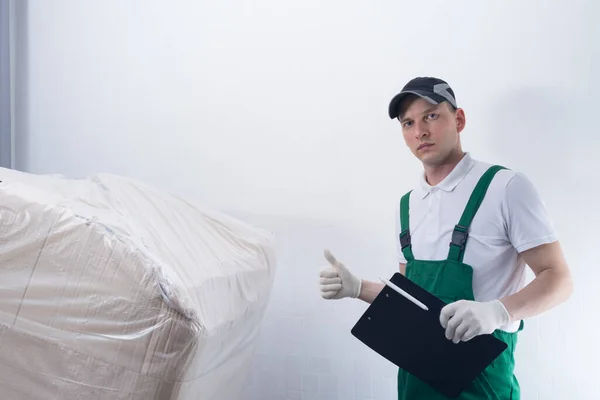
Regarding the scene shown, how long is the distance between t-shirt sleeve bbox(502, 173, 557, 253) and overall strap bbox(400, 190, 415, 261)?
0.30 metres

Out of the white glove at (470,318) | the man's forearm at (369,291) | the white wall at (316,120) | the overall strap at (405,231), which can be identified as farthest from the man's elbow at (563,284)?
the white wall at (316,120)

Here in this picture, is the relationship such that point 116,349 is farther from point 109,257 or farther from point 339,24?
point 339,24

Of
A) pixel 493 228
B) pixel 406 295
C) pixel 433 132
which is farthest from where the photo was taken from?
pixel 433 132

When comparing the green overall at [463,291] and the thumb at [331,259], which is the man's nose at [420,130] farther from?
the thumb at [331,259]

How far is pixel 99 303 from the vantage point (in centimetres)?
131

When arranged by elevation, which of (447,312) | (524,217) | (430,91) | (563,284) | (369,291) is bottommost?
(369,291)

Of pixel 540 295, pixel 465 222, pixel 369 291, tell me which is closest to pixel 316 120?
pixel 369 291

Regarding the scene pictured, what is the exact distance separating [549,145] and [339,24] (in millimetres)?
986

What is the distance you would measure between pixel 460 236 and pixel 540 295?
25 cm

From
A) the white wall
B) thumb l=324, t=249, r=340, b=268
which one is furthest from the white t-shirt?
the white wall

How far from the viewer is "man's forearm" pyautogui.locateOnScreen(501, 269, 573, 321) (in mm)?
1440

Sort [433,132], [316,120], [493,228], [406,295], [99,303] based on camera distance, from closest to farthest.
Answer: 1. [99,303]
2. [406,295]
3. [493,228]
4. [433,132]
5. [316,120]

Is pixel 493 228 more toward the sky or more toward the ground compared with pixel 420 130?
more toward the ground

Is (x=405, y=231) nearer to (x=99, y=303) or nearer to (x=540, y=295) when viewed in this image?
(x=540, y=295)
